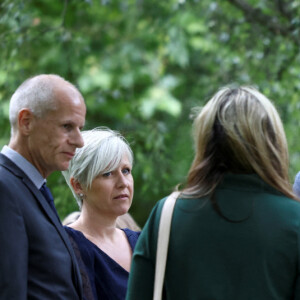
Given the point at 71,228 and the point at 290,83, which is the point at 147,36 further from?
the point at 71,228

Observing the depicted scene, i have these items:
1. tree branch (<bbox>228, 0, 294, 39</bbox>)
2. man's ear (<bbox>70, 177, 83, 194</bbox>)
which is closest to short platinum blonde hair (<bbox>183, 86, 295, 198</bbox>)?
man's ear (<bbox>70, 177, 83, 194</bbox>)

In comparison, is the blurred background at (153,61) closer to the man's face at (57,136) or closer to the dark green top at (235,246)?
the man's face at (57,136)

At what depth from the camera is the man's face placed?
2.94 m

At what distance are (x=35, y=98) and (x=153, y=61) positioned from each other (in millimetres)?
7517

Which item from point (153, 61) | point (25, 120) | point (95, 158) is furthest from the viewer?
point (153, 61)

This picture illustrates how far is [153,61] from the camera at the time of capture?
34.2 feet

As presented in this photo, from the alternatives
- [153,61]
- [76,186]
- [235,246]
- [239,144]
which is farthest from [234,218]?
[153,61]

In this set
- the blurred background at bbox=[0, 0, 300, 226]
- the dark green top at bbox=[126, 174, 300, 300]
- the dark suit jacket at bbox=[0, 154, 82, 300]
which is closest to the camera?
the dark green top at bbox=[126, 174, 300, 300]

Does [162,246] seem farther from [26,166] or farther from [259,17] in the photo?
[259,17]

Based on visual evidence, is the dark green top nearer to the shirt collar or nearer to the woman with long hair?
the woman with long hair

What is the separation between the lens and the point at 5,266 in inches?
104

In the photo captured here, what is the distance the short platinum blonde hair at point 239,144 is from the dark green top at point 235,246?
0.11 ft

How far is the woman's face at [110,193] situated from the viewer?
3.43 m

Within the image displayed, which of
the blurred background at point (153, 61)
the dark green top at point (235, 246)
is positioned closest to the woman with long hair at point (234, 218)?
the dark green top at point (235, 246)
